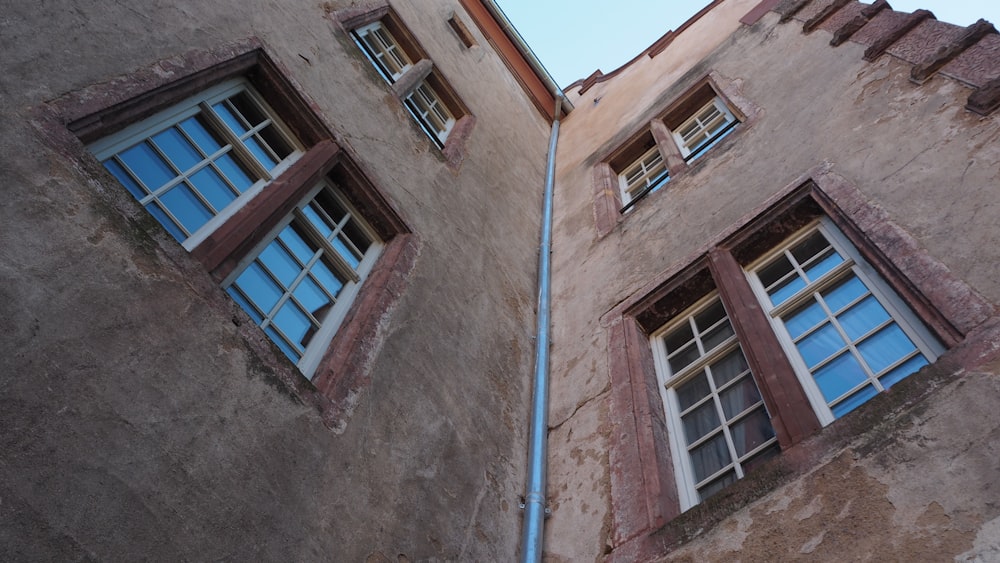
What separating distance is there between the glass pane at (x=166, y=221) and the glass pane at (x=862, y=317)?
4.05 meters

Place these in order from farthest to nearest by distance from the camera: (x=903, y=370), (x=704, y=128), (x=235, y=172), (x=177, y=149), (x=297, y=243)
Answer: (x=704, y=128) → (x=297, y=243) → (x=235, y=172) → (x=177, y=149) → (x=903, y=370)

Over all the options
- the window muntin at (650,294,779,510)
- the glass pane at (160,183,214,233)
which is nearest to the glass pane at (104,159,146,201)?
the glass pane at (160,183,214,233)

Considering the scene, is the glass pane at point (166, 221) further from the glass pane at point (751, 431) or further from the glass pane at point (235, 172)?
the glass pane at point (751, 431)

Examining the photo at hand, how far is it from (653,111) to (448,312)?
18.1 feet

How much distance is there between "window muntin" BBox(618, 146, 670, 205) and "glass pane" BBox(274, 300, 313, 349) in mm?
4755

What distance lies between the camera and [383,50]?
27.7ft

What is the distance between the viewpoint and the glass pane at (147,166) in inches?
159

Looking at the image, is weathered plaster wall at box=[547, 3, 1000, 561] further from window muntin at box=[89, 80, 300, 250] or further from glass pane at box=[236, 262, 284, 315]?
window muntin at box=[89, 80, 300, 250]

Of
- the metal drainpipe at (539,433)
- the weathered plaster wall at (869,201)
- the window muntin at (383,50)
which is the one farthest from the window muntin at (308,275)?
the window muntin at (383,50)

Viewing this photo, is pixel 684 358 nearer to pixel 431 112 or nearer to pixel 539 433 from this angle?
pixel 539 433

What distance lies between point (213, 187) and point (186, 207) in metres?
0.36

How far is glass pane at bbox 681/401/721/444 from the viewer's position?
176 inches

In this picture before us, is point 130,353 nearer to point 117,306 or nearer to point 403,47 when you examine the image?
point 117,306

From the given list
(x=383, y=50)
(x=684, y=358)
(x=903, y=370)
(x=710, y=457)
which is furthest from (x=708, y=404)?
(x=383, y=50)
